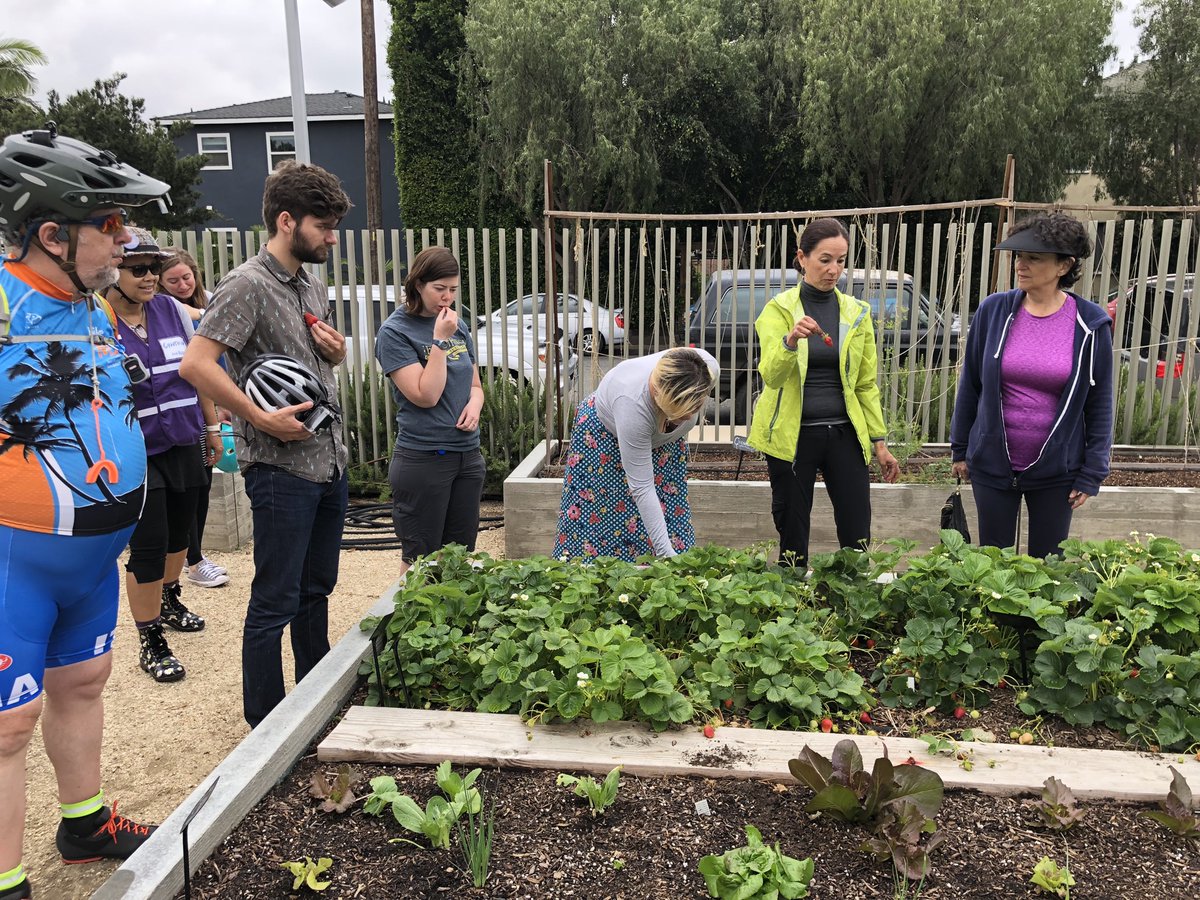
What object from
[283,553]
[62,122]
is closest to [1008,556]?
[283,553]

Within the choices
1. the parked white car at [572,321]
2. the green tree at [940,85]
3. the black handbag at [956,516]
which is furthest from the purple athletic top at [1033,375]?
the green tree at [940,85]

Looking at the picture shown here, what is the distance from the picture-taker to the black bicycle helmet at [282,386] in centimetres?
254

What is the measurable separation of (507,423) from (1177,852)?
5.55 metres

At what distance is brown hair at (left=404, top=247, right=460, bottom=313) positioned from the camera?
3.40 m

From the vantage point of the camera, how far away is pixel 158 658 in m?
3.79

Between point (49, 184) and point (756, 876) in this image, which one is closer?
point (756, 876)

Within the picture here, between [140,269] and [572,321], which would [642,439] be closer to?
[140,269]

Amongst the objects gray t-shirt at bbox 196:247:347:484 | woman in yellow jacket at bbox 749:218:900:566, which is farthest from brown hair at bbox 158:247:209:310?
woman in yellow jacket at bbox 749:218:900:566

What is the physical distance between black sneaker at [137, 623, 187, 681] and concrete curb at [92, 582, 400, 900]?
5.22ft

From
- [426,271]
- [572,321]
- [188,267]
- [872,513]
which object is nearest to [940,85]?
[572,321]

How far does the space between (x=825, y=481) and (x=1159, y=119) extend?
23645 mm

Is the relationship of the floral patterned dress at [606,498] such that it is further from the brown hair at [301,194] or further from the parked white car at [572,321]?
the parked white car at [572,321]

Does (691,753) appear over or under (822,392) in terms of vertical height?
under

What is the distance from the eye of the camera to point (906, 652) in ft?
7.47
